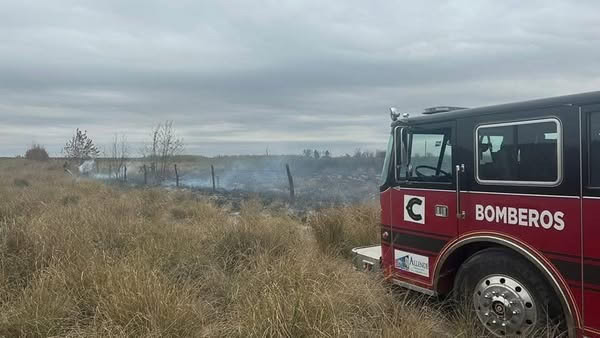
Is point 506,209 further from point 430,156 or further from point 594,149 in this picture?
point 430,156

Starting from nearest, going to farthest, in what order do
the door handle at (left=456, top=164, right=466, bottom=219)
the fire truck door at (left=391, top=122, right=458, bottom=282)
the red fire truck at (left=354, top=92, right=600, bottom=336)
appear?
the red fire truck at (left=354, top=92, right=600, bottom=336)
the door handle at (left=456, top=164, right=466, bottom=219)
the fire truck door at (left=391, top=122, right=458, bottom=282)

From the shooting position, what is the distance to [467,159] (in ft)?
14.3

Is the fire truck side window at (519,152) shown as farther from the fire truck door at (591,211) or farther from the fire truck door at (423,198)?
the fire truck door at (423,198)

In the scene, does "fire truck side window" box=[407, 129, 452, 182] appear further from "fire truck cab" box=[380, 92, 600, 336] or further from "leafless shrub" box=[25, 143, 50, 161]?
"leafless shrub" box=[25, 143, 50, 161]

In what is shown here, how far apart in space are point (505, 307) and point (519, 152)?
1342 millimetres

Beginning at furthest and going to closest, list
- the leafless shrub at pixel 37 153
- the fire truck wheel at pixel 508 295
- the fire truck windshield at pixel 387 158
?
the leafless shrub at pixel 37 153, the fire truck windshield at pixel 387 158, the fire truck wheel at pixel 508 295

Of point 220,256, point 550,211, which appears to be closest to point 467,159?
point 550,211

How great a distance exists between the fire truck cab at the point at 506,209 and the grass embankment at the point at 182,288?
1.46 ft

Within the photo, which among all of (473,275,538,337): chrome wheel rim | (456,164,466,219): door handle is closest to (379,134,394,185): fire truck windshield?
(456,164,466,219): door handle

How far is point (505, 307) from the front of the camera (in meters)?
3.97

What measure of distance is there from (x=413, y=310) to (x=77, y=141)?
120 ft

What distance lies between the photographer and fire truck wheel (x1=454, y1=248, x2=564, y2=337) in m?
3.78

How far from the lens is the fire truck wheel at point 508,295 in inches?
149

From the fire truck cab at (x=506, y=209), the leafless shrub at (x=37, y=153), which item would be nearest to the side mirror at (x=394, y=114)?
the fire truck cab at (x=506, y=209)
